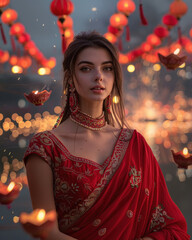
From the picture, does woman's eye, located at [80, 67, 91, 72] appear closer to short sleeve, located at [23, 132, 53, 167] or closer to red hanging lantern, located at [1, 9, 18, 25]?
short sleeve, located at [23, 132, 53, 167]

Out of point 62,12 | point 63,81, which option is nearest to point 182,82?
point 62,12

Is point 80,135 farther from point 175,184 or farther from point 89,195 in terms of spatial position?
point 175,184

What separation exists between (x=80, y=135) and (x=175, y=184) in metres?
4.18

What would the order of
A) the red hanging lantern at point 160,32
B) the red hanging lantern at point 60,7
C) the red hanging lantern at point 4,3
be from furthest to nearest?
1. the red hanging lantern at point 160,32
2. the red hanging lantern at point 4,3
3. the red hanging lantern at point 60,7

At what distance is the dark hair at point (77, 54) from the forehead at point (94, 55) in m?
0.01

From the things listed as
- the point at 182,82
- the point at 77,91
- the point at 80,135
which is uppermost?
the point at 182,82

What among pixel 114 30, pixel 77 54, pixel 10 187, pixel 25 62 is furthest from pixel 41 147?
pixel 25 62

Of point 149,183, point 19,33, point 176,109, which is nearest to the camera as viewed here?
point 149,183

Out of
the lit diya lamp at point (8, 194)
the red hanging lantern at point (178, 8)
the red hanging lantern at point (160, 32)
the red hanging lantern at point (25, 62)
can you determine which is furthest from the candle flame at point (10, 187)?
the red hanging lantern at point (160, 32)

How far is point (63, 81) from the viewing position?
5.70 feet

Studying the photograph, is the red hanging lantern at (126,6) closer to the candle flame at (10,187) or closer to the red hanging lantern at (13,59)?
the red hanging lantern at (13,59)

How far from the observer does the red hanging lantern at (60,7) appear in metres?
4.22

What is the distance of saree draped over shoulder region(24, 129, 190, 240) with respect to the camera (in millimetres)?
1473

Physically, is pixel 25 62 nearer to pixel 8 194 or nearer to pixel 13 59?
pixel 13 59
